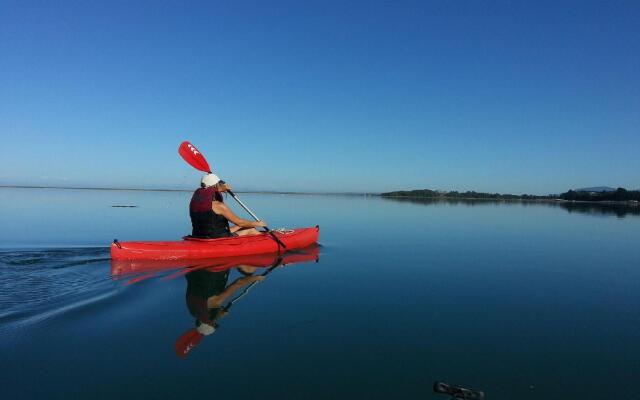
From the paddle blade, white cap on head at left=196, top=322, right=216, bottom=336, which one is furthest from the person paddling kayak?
white cap on head at left=196, top=322, right=216, bottom=336

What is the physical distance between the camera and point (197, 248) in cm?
829

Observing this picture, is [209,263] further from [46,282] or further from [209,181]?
[46,282]

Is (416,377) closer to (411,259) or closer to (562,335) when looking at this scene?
(562,335)

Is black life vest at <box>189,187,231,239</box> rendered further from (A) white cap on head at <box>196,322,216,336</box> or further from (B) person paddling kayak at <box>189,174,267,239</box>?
(A) white cap on head at <box>196,322,216,336</box>

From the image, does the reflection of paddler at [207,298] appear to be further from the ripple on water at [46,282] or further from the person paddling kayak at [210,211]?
the ripple on water at [46,282]

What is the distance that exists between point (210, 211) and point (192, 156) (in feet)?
9.80

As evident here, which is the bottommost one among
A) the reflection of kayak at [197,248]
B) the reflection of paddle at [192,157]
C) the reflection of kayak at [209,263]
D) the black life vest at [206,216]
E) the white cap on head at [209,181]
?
the reflection of kayak at [209,263]

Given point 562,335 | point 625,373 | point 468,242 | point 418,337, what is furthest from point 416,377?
point 468,242

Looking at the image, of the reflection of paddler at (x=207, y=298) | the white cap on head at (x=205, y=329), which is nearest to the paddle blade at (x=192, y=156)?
the reflection of paddler at (x=207, y=298)

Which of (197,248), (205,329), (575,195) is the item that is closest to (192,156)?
(197,248)

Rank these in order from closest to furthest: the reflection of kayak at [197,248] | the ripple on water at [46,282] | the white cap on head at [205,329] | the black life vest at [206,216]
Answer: the white cap on head at [205,329], the ripple on water at [46,282], the reflection of kayak at [197,248], the black life vest at [206,216]

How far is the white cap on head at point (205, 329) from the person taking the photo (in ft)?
14.1

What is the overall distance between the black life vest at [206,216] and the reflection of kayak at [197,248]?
0.21 metres

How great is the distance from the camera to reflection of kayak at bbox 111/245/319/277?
24.2 ft
